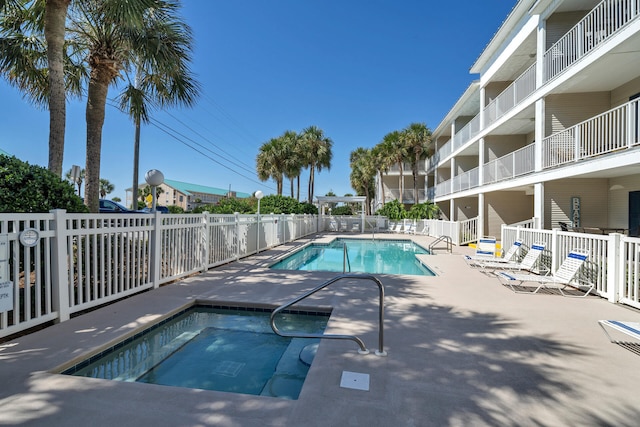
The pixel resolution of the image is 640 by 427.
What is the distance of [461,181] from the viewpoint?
58.2 feet

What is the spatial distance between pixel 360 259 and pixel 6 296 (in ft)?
35.5

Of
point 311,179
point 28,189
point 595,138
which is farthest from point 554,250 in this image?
point 311,179

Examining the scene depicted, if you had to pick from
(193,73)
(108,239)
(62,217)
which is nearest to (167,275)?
(108,239)

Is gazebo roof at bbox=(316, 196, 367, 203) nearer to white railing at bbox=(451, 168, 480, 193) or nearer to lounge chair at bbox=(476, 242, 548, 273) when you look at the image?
white railing at bbox=(451, 168, 480, 193)

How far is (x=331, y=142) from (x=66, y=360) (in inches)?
1106

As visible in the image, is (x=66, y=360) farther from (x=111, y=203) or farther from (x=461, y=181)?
(x=461, y=181)

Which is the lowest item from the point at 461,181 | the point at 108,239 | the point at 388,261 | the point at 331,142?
the point at 388,261

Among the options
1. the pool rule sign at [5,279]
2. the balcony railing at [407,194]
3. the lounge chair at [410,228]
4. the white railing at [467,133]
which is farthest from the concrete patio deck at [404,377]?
the balcony railing at [407,194]

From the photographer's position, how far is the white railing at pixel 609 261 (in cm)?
508

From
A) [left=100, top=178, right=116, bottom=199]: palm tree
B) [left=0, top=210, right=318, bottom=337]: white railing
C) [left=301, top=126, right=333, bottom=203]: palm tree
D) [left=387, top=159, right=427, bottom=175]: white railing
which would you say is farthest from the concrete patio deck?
[left=100, top=178, right=116, bottom=199]: palm tree

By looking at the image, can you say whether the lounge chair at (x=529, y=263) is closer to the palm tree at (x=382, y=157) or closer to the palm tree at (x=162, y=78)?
the palm tree at (x=162, y=78)

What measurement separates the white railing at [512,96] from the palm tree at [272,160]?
15489 millimetres

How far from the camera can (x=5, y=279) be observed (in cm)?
328

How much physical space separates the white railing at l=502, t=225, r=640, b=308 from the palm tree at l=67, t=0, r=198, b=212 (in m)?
9.70
